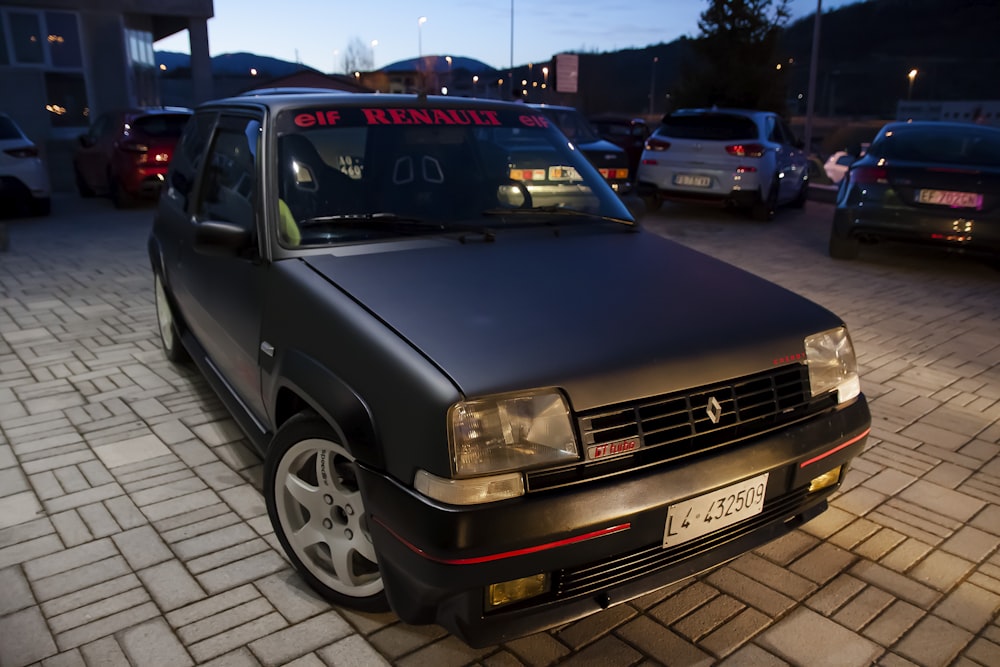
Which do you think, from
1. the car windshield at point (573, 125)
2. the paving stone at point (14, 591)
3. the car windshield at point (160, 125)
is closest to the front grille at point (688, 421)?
the paving stone at point (14, 591)

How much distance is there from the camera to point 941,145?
792 centimetres

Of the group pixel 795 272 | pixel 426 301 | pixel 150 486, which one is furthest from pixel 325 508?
pixel 795 272

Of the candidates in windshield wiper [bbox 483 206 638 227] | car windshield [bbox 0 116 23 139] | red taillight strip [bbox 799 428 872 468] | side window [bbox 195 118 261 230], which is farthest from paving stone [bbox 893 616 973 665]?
car windshield [bbox 0 116 23 139]

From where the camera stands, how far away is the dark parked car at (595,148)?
1138 centimetres

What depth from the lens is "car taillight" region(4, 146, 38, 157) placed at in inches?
408

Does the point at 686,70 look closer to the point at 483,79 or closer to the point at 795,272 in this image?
the point at 795,272

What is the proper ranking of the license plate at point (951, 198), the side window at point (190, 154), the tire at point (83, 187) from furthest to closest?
the tire at point (83, 187) → the license plate at point (951, 198) → the side window at point (190, 154)

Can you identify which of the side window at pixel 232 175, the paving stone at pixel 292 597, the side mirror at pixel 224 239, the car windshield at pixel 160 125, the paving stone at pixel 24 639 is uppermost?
the car windshield at pixel 160 125

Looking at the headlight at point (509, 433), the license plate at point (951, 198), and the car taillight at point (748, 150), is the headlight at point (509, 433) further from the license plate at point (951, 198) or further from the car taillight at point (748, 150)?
the car taillight at point (748, 150)

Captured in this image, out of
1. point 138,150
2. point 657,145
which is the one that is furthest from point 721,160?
point 138,150

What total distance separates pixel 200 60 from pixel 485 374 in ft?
78.1

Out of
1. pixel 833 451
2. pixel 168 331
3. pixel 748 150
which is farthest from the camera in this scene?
pixel 748 150

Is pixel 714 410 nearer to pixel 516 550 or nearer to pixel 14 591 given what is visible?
pixel 516 550

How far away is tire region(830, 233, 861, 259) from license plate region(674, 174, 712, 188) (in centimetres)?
246
